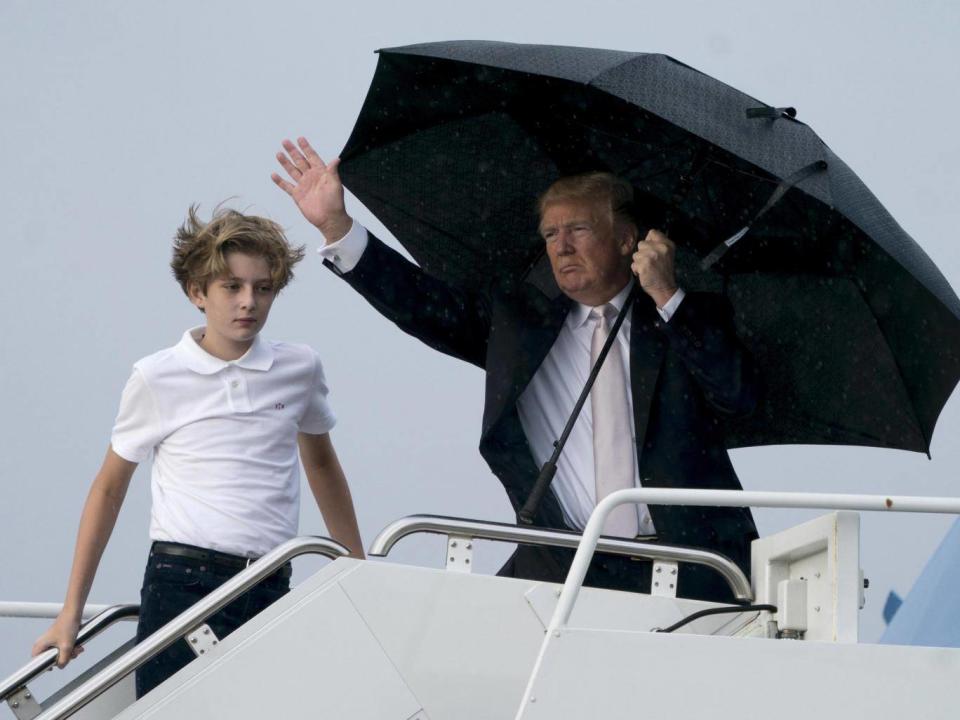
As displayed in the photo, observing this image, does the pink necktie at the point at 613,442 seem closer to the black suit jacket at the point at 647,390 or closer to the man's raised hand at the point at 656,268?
the black suit jacket at the point at 647,390

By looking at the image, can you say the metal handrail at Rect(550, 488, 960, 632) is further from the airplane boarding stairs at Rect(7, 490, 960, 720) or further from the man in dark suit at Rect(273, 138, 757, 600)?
the man in dark suit at Rect(273, 138, 757, 600)

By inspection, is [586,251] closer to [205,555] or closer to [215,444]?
[215,444]

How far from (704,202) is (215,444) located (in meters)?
1.61

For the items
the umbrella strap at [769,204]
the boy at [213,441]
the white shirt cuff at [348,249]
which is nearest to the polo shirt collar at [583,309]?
the umbrella strap at [769,204]

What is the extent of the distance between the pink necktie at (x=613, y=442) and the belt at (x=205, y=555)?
952 mm

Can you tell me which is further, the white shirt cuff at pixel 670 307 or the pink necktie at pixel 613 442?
the pink necktie at pixel 613 442

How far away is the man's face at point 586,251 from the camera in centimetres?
420

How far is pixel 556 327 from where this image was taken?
4203mm

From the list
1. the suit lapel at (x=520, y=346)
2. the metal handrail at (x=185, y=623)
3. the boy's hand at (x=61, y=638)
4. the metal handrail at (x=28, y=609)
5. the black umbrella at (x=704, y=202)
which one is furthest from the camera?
the metal handrail at (x=28, y=609)

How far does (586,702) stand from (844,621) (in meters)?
0.69

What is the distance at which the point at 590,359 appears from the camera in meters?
4.19

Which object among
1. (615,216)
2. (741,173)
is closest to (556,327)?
(615,216)

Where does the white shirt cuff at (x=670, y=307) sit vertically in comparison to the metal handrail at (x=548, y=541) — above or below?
above

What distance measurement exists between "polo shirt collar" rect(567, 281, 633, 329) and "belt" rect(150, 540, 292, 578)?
117 centimetres
